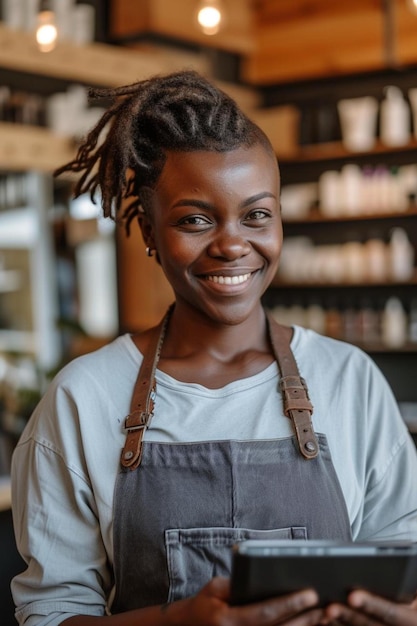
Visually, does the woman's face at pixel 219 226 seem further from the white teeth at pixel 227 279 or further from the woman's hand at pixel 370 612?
the woman's hand at pixel 370 612

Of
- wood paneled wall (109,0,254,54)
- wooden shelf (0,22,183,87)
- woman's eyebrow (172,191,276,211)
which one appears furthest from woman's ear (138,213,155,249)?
wood paneled wall (109,0,254,54)

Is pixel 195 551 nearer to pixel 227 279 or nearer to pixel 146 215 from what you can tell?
pixel 227 279

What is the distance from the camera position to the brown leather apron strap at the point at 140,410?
1320 millimetres

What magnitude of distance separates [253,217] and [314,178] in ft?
15.0

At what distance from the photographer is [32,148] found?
167 inches

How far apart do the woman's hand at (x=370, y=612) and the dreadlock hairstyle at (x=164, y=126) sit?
70 centimetres

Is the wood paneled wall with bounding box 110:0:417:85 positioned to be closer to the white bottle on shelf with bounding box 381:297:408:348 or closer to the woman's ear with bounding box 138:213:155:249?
the white bottle on shelf with bounding box 381:297:408:348

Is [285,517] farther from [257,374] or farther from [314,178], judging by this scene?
[314,178]

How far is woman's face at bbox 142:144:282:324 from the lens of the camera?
4.35 feet

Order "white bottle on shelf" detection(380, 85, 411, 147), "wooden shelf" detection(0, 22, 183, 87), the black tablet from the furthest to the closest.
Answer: "white bottle on shelf" detection(380, 85, 411, 147), "wooden shelf" detection(0, 22, 183, 87), the black tablet

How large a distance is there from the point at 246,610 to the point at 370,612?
0.53ft

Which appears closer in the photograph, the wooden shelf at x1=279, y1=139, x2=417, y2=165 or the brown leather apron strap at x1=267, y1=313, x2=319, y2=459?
the brown leather apron strap at x1=267, y1=313, x2=319, y2=459

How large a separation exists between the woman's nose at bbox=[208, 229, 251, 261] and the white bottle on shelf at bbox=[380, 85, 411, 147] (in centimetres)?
417

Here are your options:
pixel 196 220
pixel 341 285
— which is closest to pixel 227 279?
pixel 196 220
